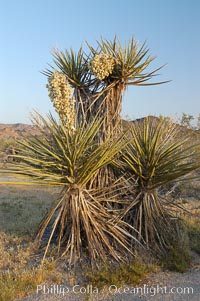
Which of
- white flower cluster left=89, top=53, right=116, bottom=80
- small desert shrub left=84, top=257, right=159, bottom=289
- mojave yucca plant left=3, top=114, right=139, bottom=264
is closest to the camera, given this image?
small desert shrub left=84, top=257, right=159, bottom=289

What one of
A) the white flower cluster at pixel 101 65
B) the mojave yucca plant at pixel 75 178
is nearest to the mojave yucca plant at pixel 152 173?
the mojave yucca plant at pixel 75 178

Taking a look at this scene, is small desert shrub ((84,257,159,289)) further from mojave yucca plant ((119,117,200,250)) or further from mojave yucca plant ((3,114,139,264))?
mojave yucca plant ((119,117,200,250))

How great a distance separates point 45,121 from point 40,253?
7.38 feet

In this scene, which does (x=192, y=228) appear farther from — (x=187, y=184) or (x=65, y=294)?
(x=187, y=184)

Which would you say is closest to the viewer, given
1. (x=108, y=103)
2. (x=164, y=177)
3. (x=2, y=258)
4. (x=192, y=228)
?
(x=2, y=258)

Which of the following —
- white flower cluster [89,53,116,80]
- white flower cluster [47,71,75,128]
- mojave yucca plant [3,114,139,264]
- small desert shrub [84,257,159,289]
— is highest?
white flower cluster [89,53,116,80]

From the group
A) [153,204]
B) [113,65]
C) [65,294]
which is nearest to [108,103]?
[113,65]

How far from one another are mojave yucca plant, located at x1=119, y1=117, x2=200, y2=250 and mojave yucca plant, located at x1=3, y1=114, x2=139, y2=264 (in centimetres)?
45

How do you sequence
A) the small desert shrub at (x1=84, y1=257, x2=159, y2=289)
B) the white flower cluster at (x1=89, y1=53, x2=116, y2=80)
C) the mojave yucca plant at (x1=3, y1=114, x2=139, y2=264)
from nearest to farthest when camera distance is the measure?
the small desert shrub at (x1=84, y1=257, x2=159, y2=289) → the mojave yucca plant at (x1=3, y1=114, x2=139, y2=264) → the white flower cluster at (x1=89, y1=53, x2=116, y2=80)

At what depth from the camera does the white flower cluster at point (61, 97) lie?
5699mm

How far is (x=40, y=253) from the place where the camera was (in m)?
5.92

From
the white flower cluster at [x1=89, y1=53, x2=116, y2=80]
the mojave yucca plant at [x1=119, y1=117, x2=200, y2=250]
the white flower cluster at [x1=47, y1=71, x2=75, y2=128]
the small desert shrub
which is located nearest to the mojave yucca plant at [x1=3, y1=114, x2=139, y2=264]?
the white flower cluster at [x1=47, y1=71, x2=75, y2=128]

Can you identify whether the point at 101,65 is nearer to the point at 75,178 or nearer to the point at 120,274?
the point at 75,178

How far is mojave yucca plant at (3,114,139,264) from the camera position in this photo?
221 inches
